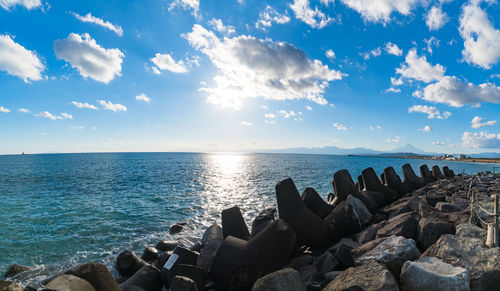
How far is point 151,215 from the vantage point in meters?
15.6

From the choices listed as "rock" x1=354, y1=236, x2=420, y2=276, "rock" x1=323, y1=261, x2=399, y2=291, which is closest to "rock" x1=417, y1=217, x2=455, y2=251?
"rock" x1=354, y1=236, x2=420, y2=276

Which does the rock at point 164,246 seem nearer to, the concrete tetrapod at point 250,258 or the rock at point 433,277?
the concrete tetrapod at point 250,258

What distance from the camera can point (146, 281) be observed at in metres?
6.38

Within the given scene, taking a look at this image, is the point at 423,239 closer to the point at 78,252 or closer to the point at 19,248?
the point at 78,252

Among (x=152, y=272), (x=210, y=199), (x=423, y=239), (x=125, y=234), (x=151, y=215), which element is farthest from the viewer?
(x=210, y=199)

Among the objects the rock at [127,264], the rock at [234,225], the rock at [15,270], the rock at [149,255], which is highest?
the rock at [234,225]

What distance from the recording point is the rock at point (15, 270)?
8106mm

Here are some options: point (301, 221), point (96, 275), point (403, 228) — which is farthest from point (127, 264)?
point (403, 228)

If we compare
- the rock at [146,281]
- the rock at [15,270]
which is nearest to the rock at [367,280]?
the rock at [146,281]

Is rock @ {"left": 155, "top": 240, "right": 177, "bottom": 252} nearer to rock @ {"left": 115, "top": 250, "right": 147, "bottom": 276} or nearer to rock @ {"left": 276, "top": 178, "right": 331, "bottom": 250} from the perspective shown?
rock @ {"left": 115, "top": 250, "right": 147, "bottom": 276}

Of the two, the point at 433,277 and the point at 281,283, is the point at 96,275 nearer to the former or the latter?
the point at 281,283

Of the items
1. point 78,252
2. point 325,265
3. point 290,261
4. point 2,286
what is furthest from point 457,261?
point 78,252

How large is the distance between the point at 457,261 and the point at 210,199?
1883 centimetres

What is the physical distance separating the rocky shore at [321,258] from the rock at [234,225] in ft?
0.13
